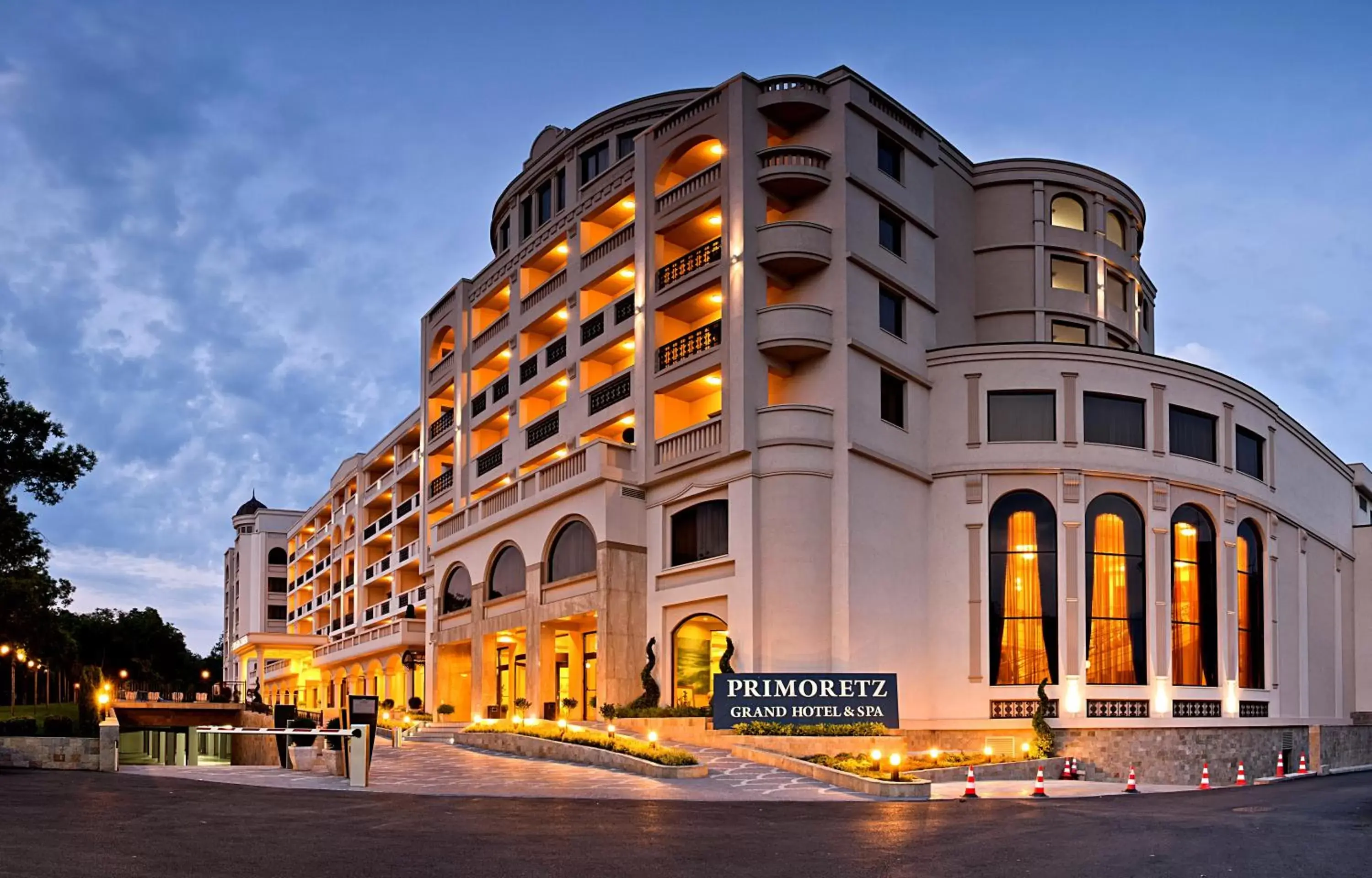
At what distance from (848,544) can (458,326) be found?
28.6 meters

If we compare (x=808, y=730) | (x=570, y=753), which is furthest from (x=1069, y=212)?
(x=570, y=753)

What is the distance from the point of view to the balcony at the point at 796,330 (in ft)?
135

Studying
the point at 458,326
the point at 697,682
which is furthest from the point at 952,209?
the point at 458,326

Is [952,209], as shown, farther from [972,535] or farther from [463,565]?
[463,565]

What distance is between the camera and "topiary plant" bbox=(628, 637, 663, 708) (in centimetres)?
4200

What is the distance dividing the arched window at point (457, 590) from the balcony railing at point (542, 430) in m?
6.08

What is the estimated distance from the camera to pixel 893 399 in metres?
43.8

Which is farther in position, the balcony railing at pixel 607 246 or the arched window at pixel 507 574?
the arched window at pixel 507 574

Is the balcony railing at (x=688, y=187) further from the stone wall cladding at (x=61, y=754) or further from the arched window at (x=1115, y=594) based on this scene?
the stone wall cladding at (x=61, y=754)

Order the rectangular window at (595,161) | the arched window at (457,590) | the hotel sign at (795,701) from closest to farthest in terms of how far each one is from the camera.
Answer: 1. the hotel sign at (795,701)
2. the rectangular window at (595,161)
3. the arched window at (457,590)

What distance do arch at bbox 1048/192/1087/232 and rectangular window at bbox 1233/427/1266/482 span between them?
1041 cm

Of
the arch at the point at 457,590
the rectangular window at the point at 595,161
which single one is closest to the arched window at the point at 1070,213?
the rectangular window at the point at 595,161

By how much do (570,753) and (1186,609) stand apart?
2165 cm

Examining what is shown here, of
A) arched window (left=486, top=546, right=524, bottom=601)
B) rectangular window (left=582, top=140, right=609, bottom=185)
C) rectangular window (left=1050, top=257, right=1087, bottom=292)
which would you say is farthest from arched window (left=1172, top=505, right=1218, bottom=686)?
rectangular window (left=582, top=140, right=609, bottom=185)
